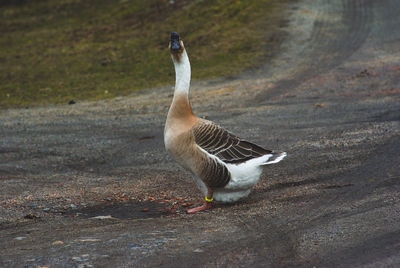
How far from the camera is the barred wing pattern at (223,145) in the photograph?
7711mm

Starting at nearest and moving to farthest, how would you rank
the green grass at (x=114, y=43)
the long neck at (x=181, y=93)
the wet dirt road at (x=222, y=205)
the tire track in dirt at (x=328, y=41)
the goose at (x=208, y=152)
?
1. the wet dirt road at (x=222, y=205)
2. the goose at (x=208, y=152)
3. the long neck at (x=181, y=93)
4. the tire track in dirt at (x=328, y=41)
5. the green grass at (x=114, y=43)

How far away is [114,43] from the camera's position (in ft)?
86.0

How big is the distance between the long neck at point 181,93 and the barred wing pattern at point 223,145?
32cm

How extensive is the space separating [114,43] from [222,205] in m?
19.2

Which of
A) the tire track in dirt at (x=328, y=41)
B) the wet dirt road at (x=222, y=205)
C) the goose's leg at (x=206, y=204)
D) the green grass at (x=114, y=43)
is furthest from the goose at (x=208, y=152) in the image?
the green grass at (x=114, y=43)

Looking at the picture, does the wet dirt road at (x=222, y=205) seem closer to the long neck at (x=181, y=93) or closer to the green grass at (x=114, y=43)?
the long neck at (x=181, y=93)

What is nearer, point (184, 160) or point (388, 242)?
point (388, 242)

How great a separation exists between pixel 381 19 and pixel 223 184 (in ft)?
69.2

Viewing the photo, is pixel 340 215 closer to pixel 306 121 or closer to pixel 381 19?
pixel 306 121

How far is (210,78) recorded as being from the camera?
20625 millimetres

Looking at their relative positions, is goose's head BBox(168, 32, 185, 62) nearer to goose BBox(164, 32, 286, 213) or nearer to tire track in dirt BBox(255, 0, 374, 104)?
goose BBox(164, 32, 286, 213)

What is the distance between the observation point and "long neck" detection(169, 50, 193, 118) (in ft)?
25.9

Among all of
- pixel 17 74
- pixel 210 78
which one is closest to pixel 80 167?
pixel 210 78

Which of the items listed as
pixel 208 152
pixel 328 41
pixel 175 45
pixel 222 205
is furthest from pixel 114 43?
pixel 208 152
